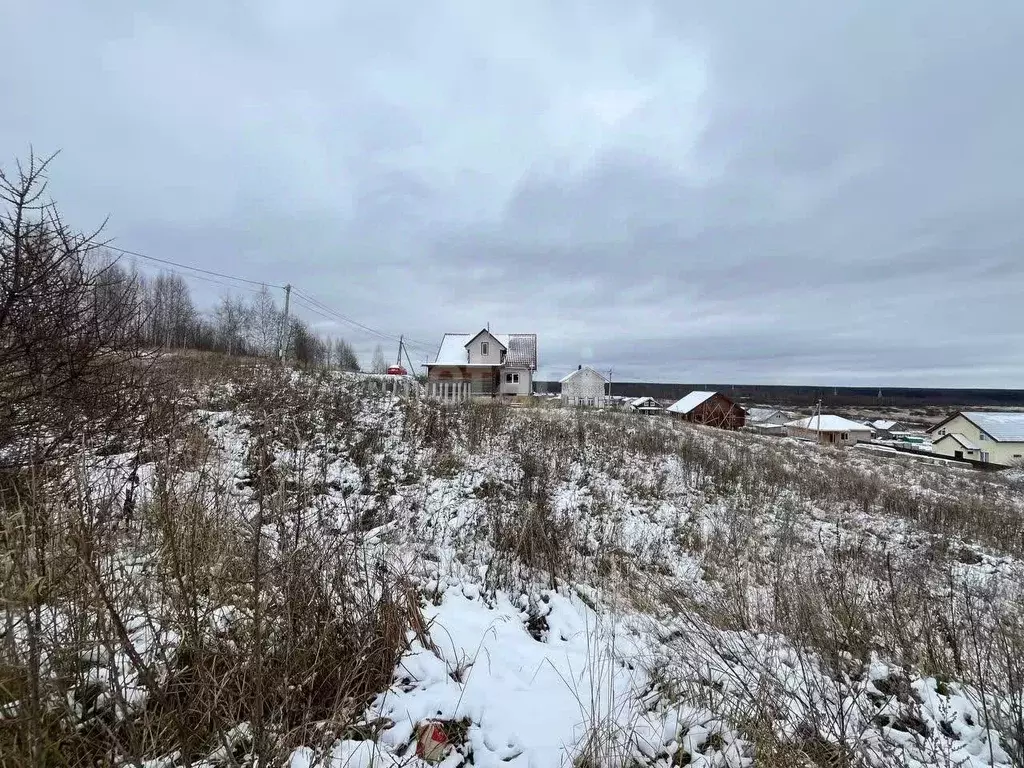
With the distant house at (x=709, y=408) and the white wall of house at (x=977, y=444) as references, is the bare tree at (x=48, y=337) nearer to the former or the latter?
the distant house at (x=709, y=408)

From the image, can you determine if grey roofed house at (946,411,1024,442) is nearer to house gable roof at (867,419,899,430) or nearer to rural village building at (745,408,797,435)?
rural village building at (745,408,797,435)

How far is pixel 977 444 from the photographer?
4438cm

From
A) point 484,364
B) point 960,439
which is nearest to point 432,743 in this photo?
point 484,364

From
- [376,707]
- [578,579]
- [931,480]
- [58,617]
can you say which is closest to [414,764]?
[376,707]

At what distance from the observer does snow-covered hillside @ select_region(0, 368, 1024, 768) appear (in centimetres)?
203

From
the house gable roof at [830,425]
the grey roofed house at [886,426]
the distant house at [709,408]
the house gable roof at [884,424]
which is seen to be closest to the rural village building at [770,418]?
the house gable roof at [830,425]

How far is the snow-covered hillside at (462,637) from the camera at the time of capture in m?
A: 2.03

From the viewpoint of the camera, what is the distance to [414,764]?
210cm

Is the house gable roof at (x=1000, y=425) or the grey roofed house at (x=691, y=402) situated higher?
the grey roofed house at (x=691, y=402)

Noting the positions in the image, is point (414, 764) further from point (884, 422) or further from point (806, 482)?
point (884, 422)

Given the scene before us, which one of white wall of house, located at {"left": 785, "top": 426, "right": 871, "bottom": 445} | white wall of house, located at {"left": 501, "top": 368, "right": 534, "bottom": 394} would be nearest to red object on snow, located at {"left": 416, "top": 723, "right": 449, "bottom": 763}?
white wall of house, located at {"left": 501, "top": 368, "right": 534, "bottom": 394}

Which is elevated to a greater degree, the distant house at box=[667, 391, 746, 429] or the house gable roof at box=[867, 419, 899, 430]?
the distant house at box=[667, 391, 746, 429]

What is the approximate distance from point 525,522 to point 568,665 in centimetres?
197

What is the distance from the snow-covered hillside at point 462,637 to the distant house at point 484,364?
76.0 feet
